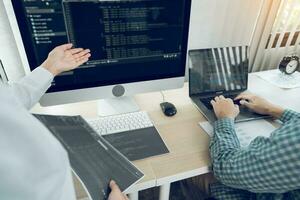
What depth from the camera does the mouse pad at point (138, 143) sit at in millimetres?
780

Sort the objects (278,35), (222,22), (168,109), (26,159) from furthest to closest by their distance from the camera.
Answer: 1. (278,35)
2. (222,22)
3. (168,109)
4. (26,159)

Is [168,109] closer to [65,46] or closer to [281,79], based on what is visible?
[65,46]

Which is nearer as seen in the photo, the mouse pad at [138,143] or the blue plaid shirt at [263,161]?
the blue plaid shirt at [263,161]

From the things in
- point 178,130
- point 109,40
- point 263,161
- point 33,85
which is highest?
point 109,40

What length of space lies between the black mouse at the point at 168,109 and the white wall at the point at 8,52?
657 mm

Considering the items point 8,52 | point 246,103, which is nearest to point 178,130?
point 246,103

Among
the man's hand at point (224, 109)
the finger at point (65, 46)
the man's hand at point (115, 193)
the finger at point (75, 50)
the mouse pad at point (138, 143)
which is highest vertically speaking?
the finger at point (65, 46)

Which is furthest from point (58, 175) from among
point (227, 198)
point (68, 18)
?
point (227, 198)

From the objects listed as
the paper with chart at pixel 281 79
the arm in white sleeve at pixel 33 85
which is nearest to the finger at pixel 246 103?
the paper with chart at pixel 281 79

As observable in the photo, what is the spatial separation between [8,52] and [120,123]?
57 centimetres

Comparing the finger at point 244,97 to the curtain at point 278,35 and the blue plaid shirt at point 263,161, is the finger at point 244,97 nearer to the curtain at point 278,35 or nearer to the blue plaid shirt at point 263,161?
the blue plaid shirt at point 263,161

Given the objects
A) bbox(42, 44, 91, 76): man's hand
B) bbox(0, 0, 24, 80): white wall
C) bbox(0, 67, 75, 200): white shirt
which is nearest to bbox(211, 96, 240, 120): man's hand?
bbox(42, 44, 91, 76): man's hand

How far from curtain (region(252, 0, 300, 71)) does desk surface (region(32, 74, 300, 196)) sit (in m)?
0.24

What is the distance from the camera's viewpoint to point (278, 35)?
1.42 m
